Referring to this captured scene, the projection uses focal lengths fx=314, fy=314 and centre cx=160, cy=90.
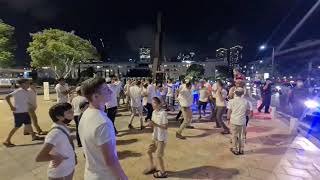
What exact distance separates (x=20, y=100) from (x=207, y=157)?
524cm

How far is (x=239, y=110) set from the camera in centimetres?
727

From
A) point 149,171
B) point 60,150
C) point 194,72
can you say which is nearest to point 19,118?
point 149,171

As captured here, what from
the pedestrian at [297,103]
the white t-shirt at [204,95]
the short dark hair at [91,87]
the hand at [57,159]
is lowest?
the pedestrian at [297,103]

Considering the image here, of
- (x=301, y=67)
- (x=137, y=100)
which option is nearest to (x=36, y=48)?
(x=137, y=100)

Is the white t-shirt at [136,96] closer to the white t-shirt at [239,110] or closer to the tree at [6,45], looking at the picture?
the white t-shirt at [239,110]

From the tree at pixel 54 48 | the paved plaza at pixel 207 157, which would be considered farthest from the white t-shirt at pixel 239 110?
the tree at pixel 54 48

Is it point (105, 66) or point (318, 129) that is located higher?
point (105, 66)

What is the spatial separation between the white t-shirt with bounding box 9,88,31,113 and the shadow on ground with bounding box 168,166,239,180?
186 inches

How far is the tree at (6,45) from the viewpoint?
2906cm

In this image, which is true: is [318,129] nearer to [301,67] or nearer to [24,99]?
[24,99]

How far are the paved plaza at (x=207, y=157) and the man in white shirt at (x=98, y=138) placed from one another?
332 cm

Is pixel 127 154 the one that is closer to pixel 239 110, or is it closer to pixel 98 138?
pixel 239 110

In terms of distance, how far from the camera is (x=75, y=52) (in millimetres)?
37312

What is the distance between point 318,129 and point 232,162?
555 centimetres
